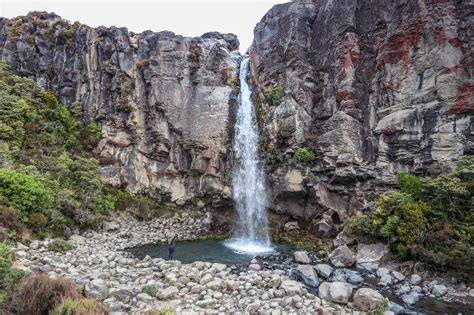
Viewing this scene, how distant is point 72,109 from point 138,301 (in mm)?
24601

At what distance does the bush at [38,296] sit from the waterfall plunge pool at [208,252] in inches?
371

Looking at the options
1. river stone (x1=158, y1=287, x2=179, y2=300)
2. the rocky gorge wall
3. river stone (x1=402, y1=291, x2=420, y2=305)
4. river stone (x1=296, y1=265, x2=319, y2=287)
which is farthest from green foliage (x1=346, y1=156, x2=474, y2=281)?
river stone (x1=158, y1=287, x2=179, y2=300)

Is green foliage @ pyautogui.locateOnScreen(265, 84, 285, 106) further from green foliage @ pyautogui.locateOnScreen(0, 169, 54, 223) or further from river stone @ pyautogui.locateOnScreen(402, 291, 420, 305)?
green foliage @ pyautogui.locateOnScreen(0, 169, 54, 223)

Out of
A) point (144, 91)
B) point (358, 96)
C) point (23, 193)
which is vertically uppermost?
point (144, 91)

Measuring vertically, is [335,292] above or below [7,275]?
below

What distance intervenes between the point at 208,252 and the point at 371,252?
31.8ft

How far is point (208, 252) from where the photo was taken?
1920 centimetres

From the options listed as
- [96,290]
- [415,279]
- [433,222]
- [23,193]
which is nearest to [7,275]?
[96,290]

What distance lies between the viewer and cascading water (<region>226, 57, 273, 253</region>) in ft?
76.6

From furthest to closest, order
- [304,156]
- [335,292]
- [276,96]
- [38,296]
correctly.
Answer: [276,96]
[304,156]
[335,292]
[38,296]

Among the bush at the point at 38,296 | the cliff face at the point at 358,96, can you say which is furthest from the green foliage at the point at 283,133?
the bush at the point at 38,296

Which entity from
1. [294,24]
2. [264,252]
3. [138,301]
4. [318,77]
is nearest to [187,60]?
[294,24]

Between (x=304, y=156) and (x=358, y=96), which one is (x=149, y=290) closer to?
(x=304, y=156)

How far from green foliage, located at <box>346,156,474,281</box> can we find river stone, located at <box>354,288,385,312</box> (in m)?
4.94
